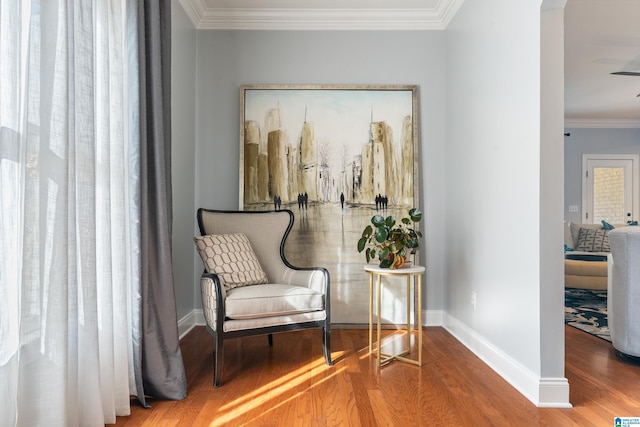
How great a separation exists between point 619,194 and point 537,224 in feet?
22.4

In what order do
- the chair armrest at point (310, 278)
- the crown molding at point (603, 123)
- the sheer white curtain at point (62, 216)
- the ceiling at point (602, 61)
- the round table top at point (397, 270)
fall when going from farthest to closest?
the crown molding at point (603, 123) → the ceiling at point (602, 61) → the chair armrest at point (310, 278) → the round table top at point (397, 270) → the sheer white curtain at point (62, 216)

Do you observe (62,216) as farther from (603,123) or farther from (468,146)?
(603,123)

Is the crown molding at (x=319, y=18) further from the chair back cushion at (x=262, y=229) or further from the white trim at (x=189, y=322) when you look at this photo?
the white trim at (x=189, y=322)

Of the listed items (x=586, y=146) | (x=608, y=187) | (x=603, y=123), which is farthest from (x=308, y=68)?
(x=608, y=187)

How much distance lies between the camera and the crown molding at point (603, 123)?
24.6 feet

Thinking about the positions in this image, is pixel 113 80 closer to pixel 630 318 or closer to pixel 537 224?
pixel 537 224

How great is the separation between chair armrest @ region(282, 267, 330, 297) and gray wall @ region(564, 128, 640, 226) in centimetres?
647

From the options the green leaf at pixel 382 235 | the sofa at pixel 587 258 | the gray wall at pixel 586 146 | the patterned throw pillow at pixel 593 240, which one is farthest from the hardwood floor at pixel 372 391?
the gray wall at pixel 586 146

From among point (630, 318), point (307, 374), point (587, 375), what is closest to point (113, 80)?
point (307, 374)

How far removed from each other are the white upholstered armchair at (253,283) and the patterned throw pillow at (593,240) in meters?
4.67

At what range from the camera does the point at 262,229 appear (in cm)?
330

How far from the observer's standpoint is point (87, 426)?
5.78 feet

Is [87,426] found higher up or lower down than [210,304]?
lower down

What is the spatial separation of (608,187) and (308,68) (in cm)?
649
